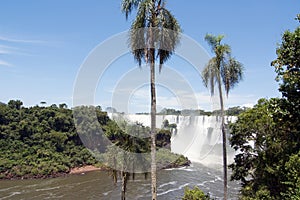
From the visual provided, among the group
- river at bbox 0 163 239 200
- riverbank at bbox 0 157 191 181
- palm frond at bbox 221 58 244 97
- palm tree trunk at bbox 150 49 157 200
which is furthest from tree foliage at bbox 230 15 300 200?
riverbank at bbox 0 157 191 181

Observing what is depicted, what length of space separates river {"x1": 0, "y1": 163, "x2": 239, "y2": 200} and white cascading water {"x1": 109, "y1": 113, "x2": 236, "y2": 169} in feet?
24.6

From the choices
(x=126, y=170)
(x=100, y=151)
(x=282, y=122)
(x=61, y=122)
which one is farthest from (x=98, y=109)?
(x=282, y=122)

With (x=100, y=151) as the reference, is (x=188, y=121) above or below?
above

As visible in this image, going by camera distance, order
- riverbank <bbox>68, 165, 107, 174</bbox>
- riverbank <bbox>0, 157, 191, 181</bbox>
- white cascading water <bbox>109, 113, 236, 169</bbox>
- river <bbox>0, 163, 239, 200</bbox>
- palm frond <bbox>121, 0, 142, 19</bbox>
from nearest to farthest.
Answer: palm frond <bbox>121, 0, 142, 19</bbox> → river <bbox>0, 163, 239, 200</bbox> → riverbank <bbox>0, 157, 191, 181</bbox> → riverbank <bbox>68, 165, 107, 174</bbox> → white cascading water <bbox>109, 113, 236, 169</bbox>

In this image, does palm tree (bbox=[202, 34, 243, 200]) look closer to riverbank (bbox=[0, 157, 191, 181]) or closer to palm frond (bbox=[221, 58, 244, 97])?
palm frond (bbox=[221, 58, 244, 97])

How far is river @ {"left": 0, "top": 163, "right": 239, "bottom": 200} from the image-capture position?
Result: 1005 inches

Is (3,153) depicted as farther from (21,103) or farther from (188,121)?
(188,121)

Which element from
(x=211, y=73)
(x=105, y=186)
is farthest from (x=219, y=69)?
(x=105, y=186)

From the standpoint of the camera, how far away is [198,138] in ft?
158

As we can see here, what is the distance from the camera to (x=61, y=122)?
143ft

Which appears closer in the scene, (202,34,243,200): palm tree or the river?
(202,34,243,200): palm tree

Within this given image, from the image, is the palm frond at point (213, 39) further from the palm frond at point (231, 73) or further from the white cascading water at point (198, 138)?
the white cascading water at point (198, 138)

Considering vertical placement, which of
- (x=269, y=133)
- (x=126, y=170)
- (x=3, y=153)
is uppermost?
(x=269, y=133)

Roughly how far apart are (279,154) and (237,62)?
3448 mm
